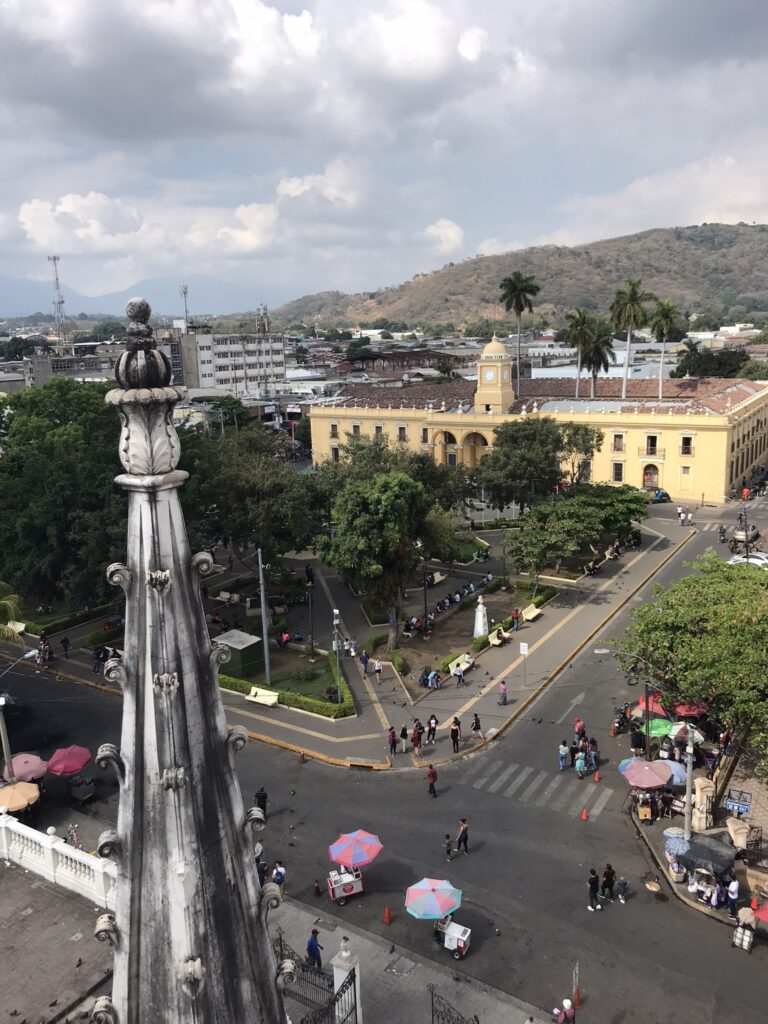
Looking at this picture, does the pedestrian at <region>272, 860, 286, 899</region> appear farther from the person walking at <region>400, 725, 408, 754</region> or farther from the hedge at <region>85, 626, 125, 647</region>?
the hedge at <region>85, 626, 125, 647</region>

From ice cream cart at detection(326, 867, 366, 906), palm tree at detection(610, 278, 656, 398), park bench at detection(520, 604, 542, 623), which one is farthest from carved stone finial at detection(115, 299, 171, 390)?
palm tree at detection(610, 278, 656, 398)

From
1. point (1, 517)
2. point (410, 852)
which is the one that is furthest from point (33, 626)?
point (410, 852)

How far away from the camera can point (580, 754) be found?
24188 millimetres

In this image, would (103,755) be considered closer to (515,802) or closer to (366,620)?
(515,802)

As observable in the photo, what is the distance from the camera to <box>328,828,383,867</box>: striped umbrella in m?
18.8

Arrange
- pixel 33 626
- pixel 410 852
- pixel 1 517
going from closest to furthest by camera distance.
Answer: pixel 410 852, pixel 1 517, pixel 33 626

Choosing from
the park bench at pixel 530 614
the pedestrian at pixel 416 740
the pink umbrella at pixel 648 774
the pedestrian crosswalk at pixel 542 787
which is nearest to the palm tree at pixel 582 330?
the park bench at pixel 530 614

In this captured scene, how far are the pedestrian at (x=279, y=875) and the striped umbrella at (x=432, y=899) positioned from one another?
3.06m

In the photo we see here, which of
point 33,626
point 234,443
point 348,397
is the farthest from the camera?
point 348,397

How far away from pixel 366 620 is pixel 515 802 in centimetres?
1655

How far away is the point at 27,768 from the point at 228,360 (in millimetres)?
105997

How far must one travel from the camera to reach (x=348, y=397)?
79.6 m

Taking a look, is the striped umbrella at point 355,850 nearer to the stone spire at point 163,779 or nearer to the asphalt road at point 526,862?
the asphalt road at point 526,862

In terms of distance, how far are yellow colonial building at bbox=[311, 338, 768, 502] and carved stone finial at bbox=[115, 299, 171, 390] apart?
51.7m
